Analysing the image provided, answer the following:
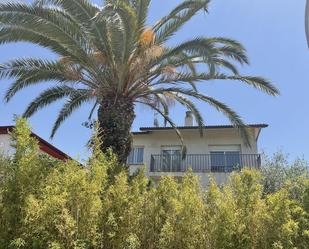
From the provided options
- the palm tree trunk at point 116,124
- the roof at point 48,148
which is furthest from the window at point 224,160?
the palm tree trunk at point 116,124

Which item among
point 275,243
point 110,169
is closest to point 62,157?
point 110,169

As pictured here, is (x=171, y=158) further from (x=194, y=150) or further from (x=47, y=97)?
(x=47, y=97)

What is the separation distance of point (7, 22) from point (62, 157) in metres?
6.79

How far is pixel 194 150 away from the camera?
27484 mm

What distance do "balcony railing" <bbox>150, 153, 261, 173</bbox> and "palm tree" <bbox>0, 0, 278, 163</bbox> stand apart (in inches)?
500

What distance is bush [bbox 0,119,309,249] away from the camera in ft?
18.8

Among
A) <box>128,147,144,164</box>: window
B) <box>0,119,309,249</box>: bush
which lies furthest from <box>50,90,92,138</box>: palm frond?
<box>128,147,144,164</box>: window

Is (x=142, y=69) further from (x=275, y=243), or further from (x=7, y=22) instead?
(x=275, y=243)

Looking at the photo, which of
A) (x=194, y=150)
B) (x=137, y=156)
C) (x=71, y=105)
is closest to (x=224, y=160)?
(x=194, y=150)

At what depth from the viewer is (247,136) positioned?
1385 cm

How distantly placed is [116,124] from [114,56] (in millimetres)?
1850

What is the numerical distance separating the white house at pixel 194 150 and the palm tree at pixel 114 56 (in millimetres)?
12737

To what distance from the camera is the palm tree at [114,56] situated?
10836 millimetres

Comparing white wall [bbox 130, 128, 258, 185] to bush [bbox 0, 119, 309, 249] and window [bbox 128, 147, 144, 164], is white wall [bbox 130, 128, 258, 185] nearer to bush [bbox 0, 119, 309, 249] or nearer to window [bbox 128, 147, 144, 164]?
window [bbox 128, 147, 144, 164]
